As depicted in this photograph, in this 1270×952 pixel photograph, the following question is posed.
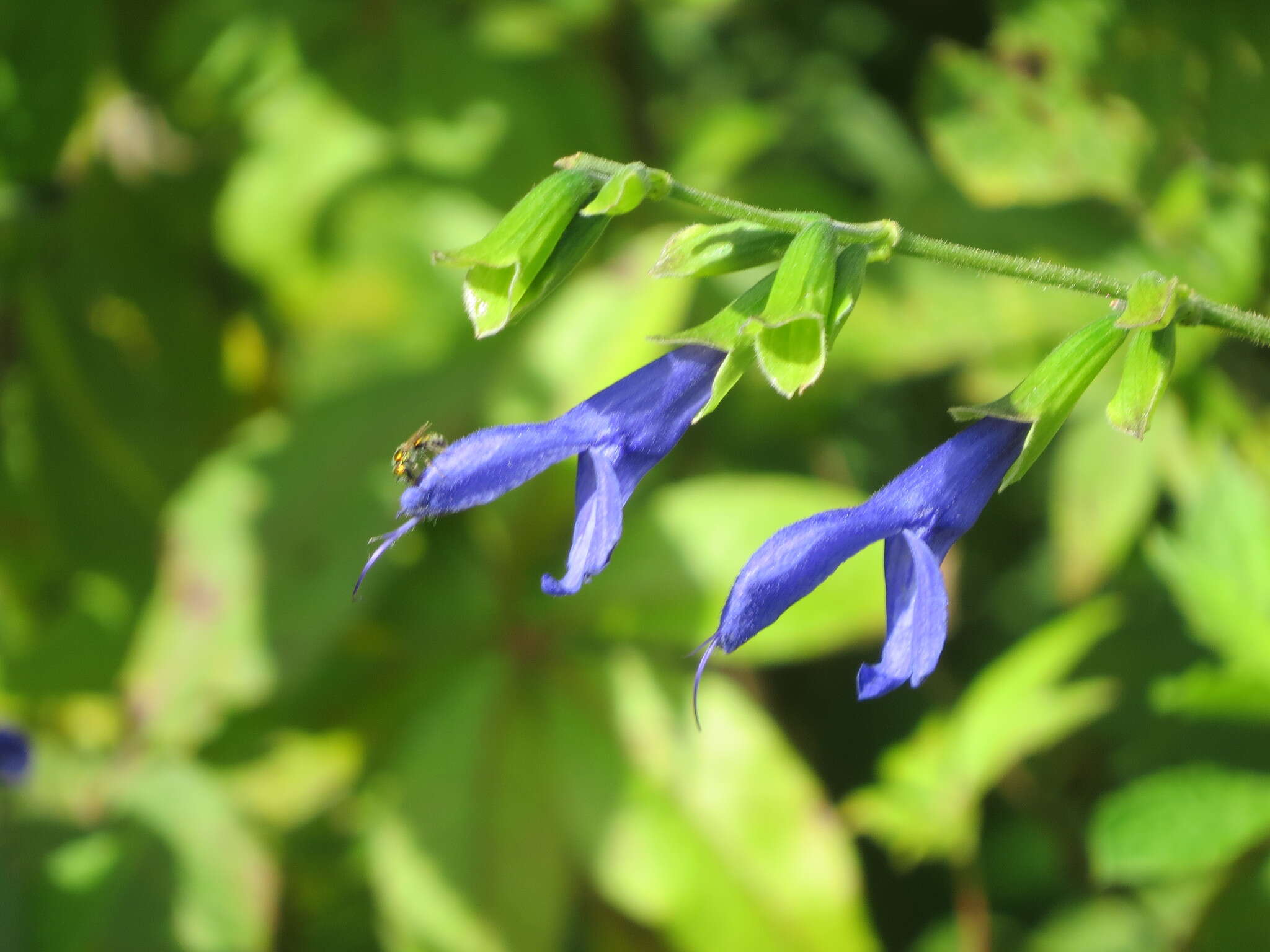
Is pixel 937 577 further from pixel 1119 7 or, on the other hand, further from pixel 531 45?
pixel 531 45

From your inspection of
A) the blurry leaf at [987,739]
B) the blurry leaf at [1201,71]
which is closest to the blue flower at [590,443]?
the blurry leaf at [987,739]

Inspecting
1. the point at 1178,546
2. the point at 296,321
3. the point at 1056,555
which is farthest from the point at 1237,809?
the point at 296,321

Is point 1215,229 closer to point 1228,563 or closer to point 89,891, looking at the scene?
point 1228,563

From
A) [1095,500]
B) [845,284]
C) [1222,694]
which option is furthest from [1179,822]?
[845,284]

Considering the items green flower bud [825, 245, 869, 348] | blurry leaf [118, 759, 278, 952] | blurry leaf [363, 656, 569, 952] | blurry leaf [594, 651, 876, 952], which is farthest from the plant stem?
blurry leaf [118, 759, 278, 952]

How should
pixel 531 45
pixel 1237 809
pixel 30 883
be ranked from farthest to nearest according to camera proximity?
pixel 531 45, pixel 30 883, pixel 1237 809

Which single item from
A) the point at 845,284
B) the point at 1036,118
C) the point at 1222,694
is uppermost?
the point at 845,284
